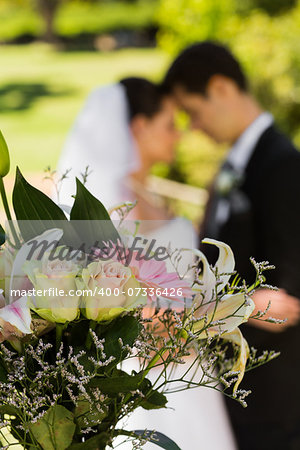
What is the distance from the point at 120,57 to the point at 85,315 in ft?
61.1

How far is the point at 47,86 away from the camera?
14312mm

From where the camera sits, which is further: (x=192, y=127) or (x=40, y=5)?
(x=40, y=5)

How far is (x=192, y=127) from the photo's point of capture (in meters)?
2.44

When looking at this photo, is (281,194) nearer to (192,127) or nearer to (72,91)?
(192,127)

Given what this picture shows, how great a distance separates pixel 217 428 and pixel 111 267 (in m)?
1.24

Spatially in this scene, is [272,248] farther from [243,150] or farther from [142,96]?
[142,96]

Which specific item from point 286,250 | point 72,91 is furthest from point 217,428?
point 72,91

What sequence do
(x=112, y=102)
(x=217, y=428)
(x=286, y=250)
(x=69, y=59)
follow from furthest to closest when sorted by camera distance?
(x=69, y=59) → (x=112, y=102) → (x=286, y=250) → (x=217, y=428)

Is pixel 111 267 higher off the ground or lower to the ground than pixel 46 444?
higher

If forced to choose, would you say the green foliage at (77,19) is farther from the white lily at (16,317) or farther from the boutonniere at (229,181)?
the white lily at (16,317)

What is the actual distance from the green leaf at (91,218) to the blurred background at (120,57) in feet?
6.91

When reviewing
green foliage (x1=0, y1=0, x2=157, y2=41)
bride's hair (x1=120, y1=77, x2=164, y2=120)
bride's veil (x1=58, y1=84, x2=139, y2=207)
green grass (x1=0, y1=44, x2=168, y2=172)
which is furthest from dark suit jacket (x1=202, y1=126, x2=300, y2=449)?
green foliage (x1=0, y1=0, x2=157, y2=41)

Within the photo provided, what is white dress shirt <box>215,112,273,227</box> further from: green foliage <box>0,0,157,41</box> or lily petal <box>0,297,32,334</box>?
green foliage <box>0,0,157,41</box>

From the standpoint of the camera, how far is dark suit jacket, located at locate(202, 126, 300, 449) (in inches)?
75.4
